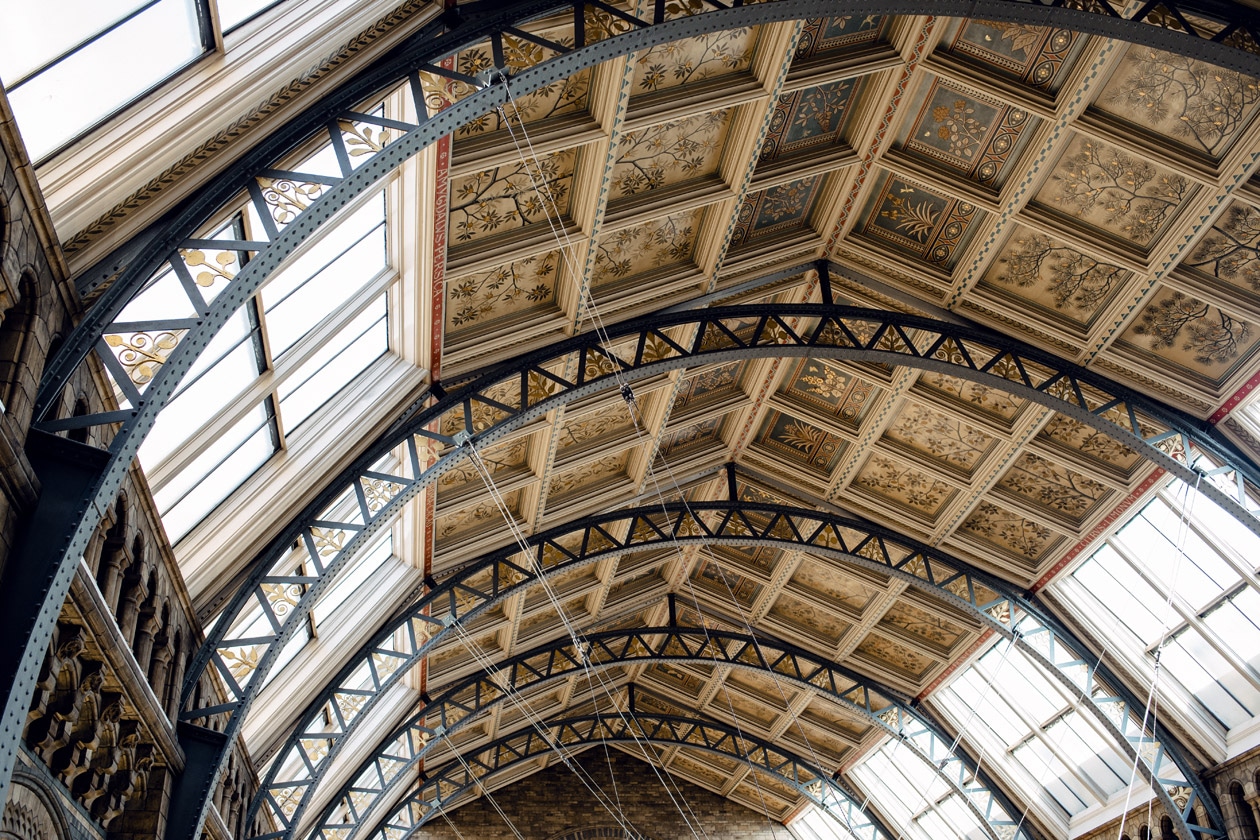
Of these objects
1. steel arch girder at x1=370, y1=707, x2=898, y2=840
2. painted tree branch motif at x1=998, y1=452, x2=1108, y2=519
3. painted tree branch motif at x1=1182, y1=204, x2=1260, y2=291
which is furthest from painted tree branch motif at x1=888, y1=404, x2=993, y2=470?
steel arch girder at x1=370, y1=707, x2=898, y2=840

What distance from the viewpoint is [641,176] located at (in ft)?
47.3

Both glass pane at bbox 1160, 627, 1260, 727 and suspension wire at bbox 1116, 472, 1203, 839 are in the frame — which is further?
glass pane at bbox 1160, 627, 1260, 727

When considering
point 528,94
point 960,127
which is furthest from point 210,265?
point 960,127

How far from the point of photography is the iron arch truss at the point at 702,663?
2572cm

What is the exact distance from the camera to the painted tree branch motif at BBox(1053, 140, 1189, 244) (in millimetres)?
14469

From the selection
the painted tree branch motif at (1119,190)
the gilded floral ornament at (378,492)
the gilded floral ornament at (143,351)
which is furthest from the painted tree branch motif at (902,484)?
the gilded floral ornament at (143,351)

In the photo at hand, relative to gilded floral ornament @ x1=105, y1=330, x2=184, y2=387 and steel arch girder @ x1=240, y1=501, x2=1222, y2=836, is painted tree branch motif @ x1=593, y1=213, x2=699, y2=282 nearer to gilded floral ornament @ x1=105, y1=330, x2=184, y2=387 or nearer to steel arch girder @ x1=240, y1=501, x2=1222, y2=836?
steel arch girder @ x1=240, y1=501, x2=1222, y2=836

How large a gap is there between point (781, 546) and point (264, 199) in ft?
47.4

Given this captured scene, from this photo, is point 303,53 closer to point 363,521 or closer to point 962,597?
point 363,521

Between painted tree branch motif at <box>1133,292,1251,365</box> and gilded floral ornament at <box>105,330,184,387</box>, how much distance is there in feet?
45.4

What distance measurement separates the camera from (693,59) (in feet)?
43.1

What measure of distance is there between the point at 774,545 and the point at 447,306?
9.75 metres

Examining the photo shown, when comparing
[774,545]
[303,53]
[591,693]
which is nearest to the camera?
[303,53]

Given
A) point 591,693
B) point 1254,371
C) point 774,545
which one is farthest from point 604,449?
point 591,693
